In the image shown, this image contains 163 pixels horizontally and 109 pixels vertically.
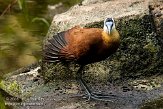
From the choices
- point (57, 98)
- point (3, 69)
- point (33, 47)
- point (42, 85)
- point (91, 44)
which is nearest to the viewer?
point (91, 44)

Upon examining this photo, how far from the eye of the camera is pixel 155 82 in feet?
21.8

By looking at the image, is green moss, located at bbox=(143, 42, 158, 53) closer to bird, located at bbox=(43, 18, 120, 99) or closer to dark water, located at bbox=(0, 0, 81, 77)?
bird, located at bbox=(43, 18, 120, 99)

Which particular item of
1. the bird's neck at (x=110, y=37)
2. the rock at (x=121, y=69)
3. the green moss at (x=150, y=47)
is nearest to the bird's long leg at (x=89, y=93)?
the rock at (x=121, y=69)

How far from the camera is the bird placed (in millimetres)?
5992

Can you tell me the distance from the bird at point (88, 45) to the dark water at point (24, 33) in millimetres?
2389

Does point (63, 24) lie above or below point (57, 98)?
above

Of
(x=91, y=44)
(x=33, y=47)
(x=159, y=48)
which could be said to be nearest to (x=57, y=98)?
(x=91, y=44)

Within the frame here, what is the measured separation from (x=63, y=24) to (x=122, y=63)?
A: 819 millimetres

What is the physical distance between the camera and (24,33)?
10875mm

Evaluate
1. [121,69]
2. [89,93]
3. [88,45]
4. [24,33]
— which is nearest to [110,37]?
[88,45]

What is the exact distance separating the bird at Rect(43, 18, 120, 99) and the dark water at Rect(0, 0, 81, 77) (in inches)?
94.1

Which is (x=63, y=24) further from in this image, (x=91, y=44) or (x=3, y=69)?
(x=3, y=69)

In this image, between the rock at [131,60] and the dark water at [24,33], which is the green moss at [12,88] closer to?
the rock at [131,60]

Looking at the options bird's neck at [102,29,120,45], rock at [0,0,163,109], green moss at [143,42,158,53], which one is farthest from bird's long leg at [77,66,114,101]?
green moss at [143,42,158,53]
